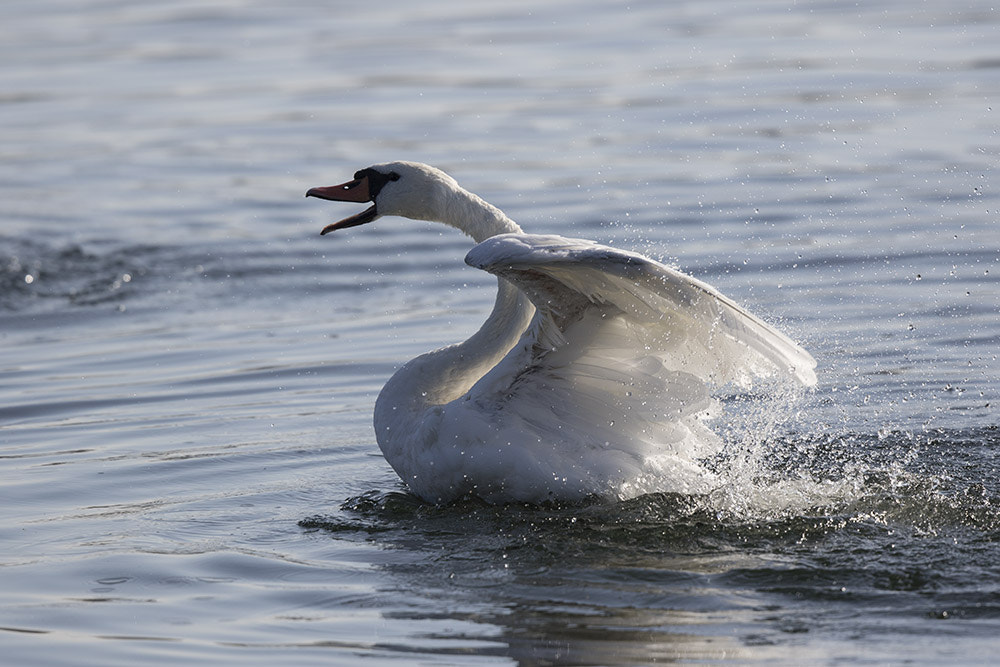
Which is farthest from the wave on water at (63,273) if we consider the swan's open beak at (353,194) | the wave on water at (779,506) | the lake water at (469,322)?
the wave on water at (779,506)

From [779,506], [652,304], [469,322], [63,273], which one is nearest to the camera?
[652,304]

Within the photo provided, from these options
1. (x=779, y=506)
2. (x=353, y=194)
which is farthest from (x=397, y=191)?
(x=779, y=506)

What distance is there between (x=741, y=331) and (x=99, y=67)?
16400 millimetres

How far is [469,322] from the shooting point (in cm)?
1002

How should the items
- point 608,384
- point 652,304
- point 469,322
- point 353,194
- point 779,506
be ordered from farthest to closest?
1. point 469,322
2. point 353,194
3. point 608,384
4. point 779,506
5. point 652,304

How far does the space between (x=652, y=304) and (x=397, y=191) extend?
5.57 ft

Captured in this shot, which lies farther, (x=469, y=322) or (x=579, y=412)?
(x=469, y=322)

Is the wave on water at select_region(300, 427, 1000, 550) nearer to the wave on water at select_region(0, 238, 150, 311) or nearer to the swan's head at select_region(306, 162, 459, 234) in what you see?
the swan's head at select_region(306, 162, 459, 234)

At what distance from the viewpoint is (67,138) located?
16859 millimetres

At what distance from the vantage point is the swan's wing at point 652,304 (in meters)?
5.63

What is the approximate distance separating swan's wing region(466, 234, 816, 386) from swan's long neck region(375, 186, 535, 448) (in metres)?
0.59

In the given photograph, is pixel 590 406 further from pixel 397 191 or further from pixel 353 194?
pixel 353 194

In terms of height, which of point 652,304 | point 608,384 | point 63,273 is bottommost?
point 608,384

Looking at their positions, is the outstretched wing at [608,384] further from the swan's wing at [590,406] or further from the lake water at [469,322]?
the lake water at [469,322]
